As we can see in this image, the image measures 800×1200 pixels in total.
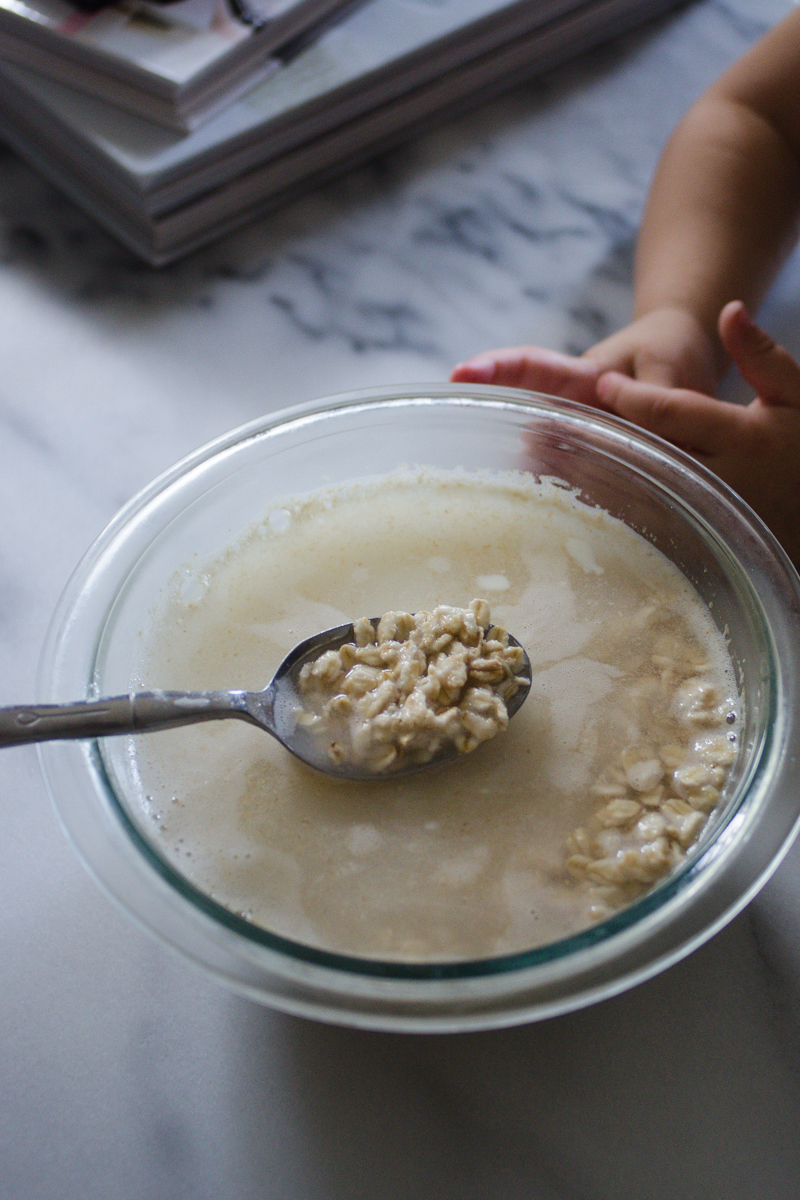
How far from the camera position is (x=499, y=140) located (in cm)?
115

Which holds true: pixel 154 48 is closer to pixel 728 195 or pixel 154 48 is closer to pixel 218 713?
pixel 728 195

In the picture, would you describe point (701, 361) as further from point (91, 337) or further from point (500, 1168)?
point (500, 1168)

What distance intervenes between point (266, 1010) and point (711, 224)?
0.89m

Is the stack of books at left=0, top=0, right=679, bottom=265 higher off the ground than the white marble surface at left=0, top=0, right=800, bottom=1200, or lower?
higher

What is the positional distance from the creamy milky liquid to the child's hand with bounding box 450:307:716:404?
0.51 ft

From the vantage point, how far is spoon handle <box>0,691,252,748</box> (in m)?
0.51

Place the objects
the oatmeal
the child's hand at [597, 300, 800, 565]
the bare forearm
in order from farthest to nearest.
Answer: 1. the bare forearm
2. the child's hand at [597, 300, 800, 565]
3. the oatmeal

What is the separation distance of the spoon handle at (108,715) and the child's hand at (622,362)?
0.43m

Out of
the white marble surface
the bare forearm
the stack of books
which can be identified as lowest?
the white marble surface

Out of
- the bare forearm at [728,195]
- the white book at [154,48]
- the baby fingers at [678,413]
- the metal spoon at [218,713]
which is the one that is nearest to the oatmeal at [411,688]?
the metal spoon at [218,713]

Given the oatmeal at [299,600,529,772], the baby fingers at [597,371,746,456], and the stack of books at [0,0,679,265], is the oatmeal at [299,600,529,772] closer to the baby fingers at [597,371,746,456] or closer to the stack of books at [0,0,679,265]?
the baby fingers at [597,371,746,456]

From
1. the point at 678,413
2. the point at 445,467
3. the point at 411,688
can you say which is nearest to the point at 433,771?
the point at 411,688

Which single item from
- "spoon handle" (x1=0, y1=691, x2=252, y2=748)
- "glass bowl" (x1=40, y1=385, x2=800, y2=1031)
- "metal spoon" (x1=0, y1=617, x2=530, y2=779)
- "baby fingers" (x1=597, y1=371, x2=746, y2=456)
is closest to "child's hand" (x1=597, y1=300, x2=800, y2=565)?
"baby fingers" (x1=597, y1=371, x2=746, y2=456)

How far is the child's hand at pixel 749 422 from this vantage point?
81cm
